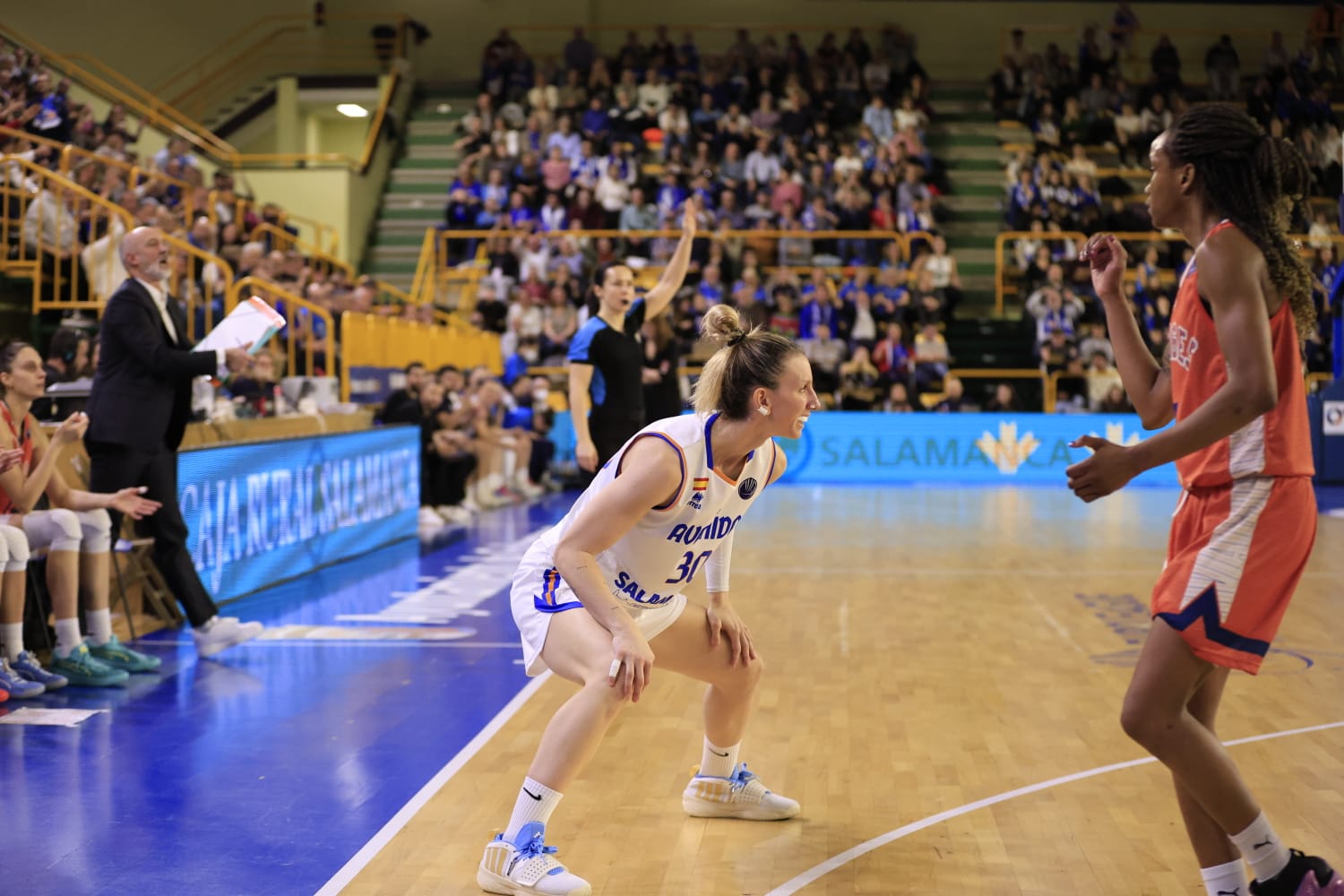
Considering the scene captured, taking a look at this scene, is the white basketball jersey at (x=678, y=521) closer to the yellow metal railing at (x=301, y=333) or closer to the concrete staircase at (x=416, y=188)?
the yellow metal railing at (x=301, y=333)

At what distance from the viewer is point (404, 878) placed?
3469 millimetres

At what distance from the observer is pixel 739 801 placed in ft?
13.1

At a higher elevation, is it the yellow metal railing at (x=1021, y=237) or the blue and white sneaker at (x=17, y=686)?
the yellow metal railing at (x=1021, y=237)

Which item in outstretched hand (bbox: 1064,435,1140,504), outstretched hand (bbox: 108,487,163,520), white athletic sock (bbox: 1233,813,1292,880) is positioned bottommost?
white athletic sock (bbox: 1233,813,1292,880)

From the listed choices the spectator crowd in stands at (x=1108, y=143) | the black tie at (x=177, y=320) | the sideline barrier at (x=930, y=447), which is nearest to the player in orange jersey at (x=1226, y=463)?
the black tie at (x=177, y=320)

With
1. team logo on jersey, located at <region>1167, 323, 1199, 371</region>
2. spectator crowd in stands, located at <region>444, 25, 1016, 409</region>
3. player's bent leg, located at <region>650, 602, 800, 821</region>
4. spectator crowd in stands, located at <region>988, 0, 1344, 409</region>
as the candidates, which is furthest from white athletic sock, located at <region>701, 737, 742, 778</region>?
spectator crowd in stands, located at <region>988, 0, 1344, 409</region>

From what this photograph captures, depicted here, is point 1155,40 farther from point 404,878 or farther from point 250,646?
point 404,878

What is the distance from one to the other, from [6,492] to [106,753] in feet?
5.06

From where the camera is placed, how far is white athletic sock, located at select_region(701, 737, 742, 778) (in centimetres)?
399

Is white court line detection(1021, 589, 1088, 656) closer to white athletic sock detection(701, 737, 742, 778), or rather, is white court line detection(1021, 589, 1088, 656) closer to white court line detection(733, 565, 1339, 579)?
white court line detection(733, 565, 1339, 579)

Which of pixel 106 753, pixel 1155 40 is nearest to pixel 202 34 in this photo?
pixel 1155 40

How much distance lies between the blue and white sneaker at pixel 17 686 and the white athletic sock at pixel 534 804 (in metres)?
2.93

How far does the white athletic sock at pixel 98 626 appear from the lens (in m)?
5.97

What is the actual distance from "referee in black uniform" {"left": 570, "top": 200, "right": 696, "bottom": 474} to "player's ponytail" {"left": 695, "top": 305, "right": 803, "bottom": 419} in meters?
2.73
